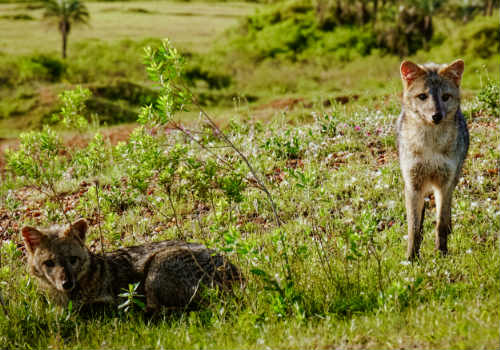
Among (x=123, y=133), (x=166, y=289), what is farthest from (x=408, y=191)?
(x=123, y=133)

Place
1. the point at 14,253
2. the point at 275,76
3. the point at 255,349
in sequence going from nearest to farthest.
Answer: the point at 255,349 → the point at 14,253 → the point at 275,76

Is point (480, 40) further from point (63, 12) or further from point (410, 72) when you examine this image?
point (410, 72)

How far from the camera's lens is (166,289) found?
17.6 ft

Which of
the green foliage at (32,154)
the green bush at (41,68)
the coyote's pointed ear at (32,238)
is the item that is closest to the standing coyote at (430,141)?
the coyote's pointed ear at (32,238)

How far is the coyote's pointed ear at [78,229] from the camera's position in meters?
5.43

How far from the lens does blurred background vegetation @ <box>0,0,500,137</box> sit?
29656 mm

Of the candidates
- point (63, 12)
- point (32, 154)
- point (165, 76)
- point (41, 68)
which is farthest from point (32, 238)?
point (63, 12)

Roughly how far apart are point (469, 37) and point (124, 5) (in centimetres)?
5215

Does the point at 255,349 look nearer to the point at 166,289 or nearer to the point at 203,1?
the point at 166,289

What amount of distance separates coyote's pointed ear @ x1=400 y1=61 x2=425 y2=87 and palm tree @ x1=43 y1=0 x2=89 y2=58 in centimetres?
3976

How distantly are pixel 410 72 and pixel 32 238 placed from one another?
4.50 meters

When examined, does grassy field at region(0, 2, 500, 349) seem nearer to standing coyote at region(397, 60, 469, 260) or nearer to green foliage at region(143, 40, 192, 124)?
standing coyote at region(397, 60, 469, 260)

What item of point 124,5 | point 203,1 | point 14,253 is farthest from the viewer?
point 203,1

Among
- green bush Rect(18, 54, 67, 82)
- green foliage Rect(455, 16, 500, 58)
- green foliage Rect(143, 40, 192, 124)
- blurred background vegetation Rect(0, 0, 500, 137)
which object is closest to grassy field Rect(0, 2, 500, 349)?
green foliage Rect(143, 40, 192, 124)
